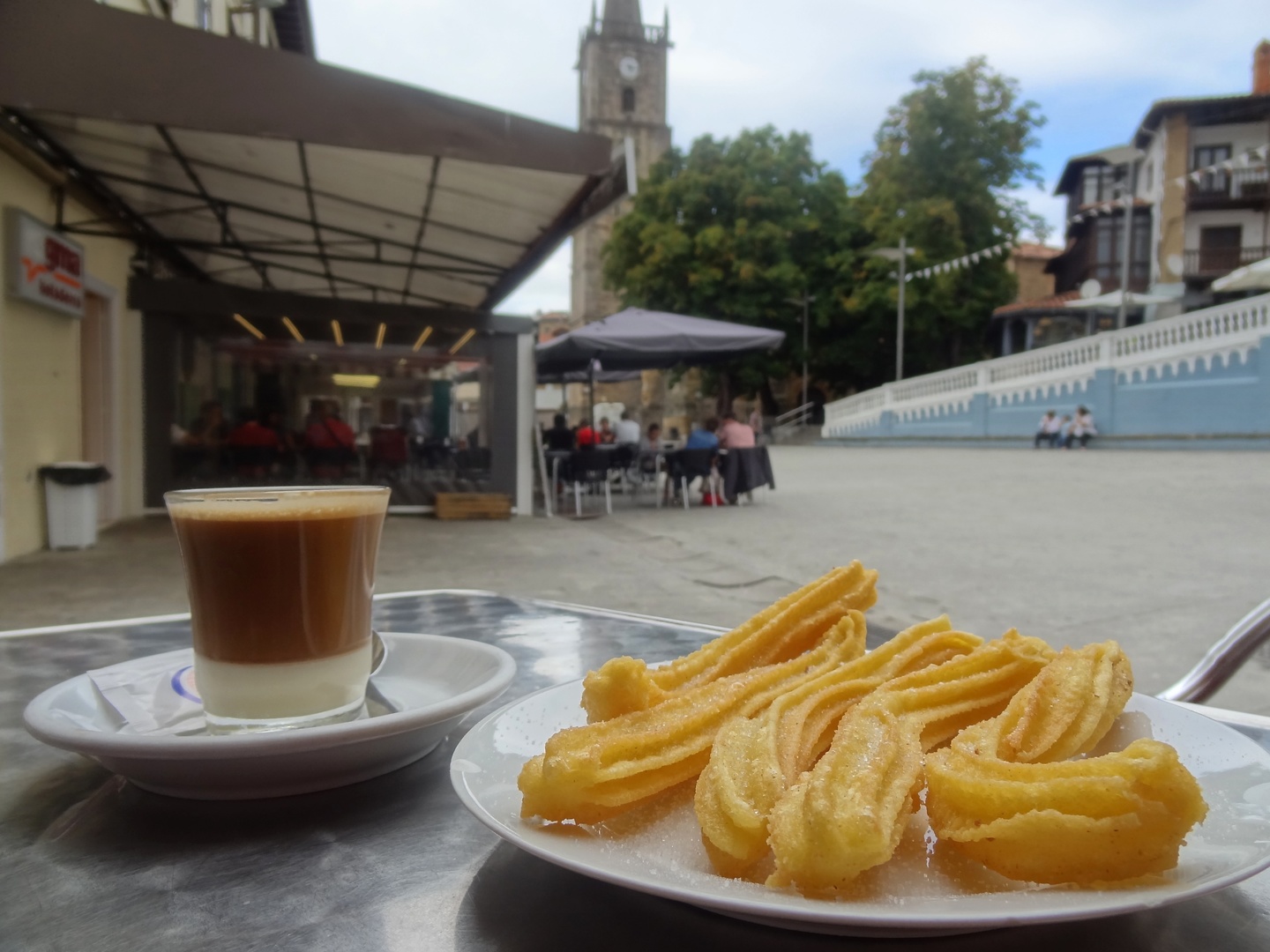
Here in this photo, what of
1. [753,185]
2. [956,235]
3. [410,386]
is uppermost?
[753,185]

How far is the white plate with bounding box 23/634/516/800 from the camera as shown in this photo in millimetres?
766

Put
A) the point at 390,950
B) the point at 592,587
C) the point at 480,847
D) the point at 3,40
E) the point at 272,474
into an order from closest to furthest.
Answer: the point at 390,950 → the point at 480,847 → the point at 3,40 → the point at 592,587 → the point at 272,474

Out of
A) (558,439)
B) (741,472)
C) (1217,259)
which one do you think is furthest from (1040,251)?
(741,472)

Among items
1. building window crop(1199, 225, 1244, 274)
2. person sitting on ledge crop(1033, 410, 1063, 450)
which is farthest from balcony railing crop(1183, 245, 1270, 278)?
person sitting on ledge crop(1033, 410, 1063, 450)

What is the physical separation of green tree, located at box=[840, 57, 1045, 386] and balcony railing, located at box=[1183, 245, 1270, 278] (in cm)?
603

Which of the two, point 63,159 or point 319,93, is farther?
point 63,159

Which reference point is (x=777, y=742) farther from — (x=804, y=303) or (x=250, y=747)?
(x=804, y=303)

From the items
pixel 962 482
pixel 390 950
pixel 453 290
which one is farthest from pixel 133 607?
pixel 962 482

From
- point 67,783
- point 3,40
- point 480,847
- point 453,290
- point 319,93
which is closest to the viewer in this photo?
point 480,847

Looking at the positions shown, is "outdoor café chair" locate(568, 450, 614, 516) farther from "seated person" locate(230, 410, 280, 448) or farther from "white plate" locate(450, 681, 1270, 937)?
"white plate" locate(450, 681, 1270, 937)

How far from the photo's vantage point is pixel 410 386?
12.4 meters

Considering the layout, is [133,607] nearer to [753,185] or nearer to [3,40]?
[3,40]

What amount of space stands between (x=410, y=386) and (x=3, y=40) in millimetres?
7449

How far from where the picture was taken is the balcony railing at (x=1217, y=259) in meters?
37.2
